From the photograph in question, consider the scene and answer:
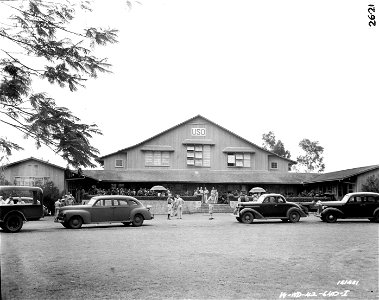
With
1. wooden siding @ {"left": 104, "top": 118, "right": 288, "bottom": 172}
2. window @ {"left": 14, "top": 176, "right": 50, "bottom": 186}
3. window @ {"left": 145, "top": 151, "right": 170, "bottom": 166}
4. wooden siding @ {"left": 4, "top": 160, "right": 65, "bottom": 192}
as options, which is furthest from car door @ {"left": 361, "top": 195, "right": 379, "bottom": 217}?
window @ {"left": 14, "top": 176, "right": 50, "bottom": 186}

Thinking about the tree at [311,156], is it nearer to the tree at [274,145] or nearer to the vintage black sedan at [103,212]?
the tree at [274,145]

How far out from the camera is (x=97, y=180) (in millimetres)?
39812

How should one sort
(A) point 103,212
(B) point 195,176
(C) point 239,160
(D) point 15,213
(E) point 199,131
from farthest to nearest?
(C) point 239,160
(E) point 199,131
(B) point 195,176
(A) point 103,212
(D) point 15,213

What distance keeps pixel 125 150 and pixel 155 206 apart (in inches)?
449

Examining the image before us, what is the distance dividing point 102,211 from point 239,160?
2663 centimetres

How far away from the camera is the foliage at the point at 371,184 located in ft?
108

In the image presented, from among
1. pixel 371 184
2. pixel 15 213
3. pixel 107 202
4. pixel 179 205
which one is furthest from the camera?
pixel 371 184

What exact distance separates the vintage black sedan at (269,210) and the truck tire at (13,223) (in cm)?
1075

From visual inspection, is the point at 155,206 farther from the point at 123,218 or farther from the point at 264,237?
the point at 264,237

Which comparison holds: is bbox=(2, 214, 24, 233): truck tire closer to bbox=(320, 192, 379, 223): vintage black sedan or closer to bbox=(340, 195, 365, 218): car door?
bbox=(320, 192, 379, 223): vintage black sedan

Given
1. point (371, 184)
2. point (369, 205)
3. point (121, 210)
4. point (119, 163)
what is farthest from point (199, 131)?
point (121, 210)

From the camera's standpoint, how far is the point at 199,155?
148 feet

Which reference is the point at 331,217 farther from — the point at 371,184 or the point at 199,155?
the point at 199,155

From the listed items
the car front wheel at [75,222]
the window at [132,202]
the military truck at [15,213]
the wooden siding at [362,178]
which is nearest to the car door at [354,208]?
the window at [132,202]
